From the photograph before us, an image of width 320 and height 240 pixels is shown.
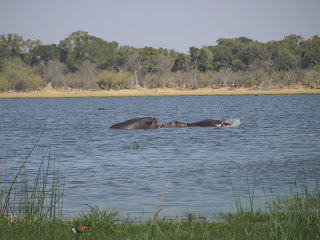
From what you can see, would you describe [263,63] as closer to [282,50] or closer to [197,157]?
[282,50]

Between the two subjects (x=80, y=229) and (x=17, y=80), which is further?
(x=17, y=80)

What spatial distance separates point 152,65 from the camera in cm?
9325

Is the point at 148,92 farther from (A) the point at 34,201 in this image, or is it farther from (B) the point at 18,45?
(A) the point at 34,201

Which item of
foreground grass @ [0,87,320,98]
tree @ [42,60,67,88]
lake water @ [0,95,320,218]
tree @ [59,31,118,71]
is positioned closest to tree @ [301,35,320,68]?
foreground grass @ [0,87,320,98]

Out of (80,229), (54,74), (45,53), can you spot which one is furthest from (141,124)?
(45,53)

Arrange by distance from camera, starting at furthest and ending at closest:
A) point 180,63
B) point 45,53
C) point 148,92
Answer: point 45,53 < point 180,63 < point 148,92

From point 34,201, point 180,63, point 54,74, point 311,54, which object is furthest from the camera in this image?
point 180,63

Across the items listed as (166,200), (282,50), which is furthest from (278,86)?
(166,200)

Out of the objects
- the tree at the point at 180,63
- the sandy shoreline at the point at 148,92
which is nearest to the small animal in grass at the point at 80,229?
the sandy shoreline at the point at 148,92

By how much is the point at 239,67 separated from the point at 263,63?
599 centimetres

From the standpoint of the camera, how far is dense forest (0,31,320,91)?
82000 mm

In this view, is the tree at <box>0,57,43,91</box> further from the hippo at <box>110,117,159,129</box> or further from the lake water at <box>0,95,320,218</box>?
the lake water at <box>0,95,320,218</box>

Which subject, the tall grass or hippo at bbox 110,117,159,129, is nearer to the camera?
the tall grass

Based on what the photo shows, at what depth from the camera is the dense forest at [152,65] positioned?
8200 cm
